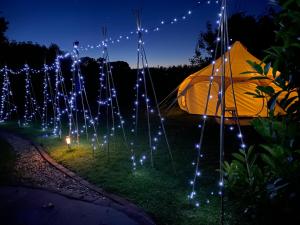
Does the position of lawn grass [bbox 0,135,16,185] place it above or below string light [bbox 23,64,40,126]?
below

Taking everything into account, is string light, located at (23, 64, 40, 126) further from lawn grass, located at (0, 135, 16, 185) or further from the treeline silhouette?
lawn grass, located at (0, 135, 16, 185)

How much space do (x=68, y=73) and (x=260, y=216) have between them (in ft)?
57.6

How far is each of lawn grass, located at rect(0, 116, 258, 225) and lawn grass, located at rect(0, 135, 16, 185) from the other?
94 cm

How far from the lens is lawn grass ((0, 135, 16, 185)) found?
5.86 m

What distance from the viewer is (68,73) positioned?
18203 millimetres

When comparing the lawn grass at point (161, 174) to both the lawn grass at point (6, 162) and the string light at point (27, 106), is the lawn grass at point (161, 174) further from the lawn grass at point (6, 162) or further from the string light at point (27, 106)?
the string light at point (27, 106)

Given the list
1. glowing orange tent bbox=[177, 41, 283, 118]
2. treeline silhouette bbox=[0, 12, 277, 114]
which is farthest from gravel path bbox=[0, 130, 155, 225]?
treeline silhouette bbox=[0, 12, 277, 114]

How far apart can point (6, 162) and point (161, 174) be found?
13.1 feet

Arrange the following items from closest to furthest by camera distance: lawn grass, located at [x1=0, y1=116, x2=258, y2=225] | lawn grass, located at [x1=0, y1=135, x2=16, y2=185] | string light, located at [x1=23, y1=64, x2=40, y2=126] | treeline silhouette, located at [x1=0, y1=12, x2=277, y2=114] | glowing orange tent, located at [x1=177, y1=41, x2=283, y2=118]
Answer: lawn grass, located at [x1=0, y1=116, x2=258, y2=225] < lawn grass, located at [x1=0, y1=135, x2=16, y2=185] < glowing orange tent, located at [x1=177, y1=41, x2=283, y2=118] < string light, located at [x1=23, y1=64, x2=40, y2=126] < treeline silhouette, located at [x1=0, y1=12, x2=277, y2=114]

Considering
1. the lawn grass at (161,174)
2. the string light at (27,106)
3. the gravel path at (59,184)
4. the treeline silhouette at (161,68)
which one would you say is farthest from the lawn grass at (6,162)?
the treeline silhouette at (161,68)

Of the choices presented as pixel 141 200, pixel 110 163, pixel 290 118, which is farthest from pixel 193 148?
pixel 290 118

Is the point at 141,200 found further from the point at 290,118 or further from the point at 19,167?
the point at 19,167

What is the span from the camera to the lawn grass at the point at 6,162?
586 cm

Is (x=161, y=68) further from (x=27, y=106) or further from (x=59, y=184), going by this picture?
(x=59, y=184)
